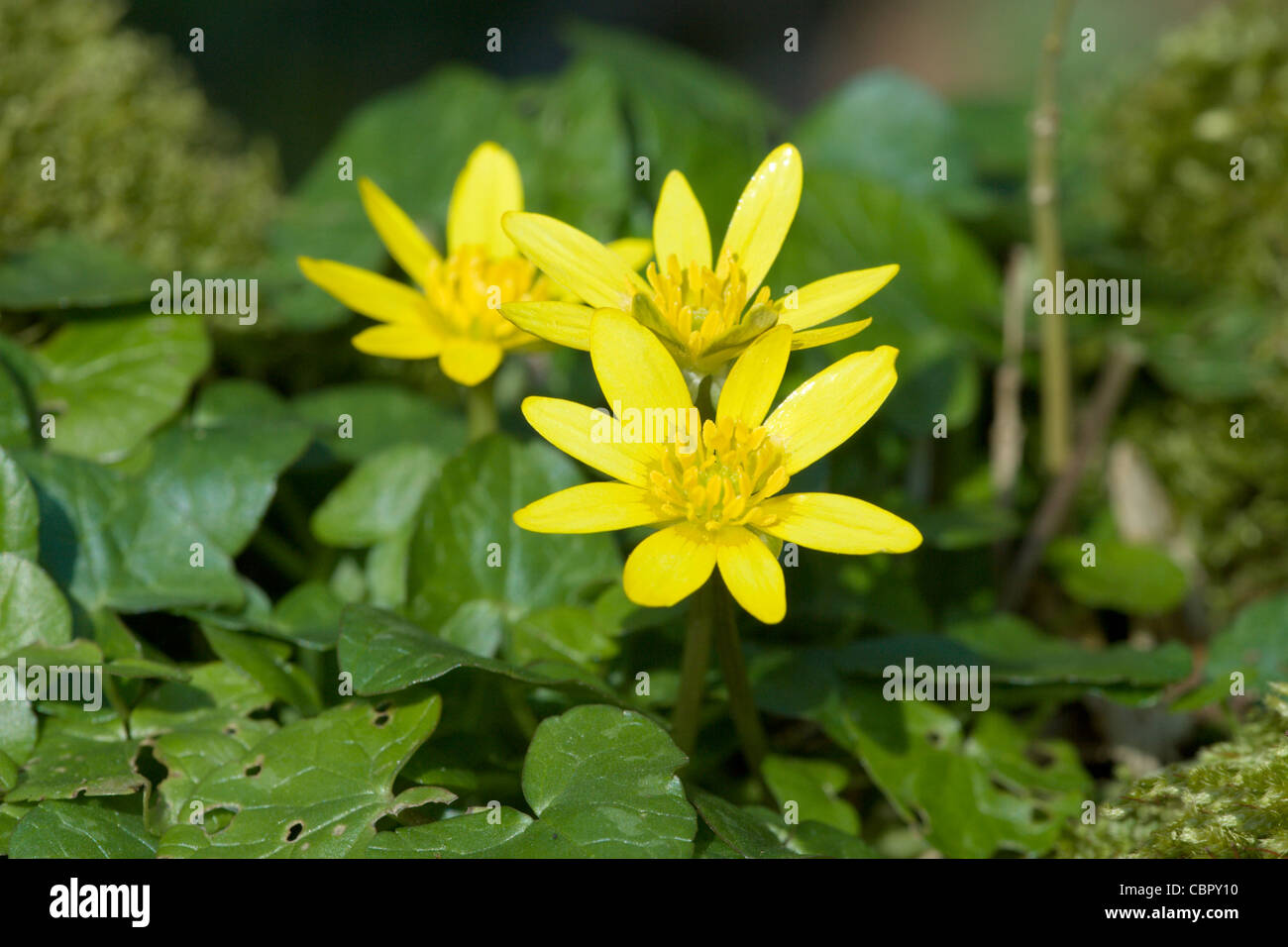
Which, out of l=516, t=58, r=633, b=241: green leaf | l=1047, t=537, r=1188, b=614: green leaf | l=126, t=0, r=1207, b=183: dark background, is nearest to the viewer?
l=1047, t=537, r=1188, b=614: green leaf

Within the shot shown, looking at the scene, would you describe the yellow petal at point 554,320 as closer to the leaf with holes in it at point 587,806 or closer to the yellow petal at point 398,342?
the yellow petal at point 398,342

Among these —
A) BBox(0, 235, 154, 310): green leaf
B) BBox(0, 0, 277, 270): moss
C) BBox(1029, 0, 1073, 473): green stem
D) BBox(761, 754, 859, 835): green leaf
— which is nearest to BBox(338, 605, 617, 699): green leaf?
BBox(761, 754, 859, 835): green leaf

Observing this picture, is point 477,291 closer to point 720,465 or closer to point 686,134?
point 720,465

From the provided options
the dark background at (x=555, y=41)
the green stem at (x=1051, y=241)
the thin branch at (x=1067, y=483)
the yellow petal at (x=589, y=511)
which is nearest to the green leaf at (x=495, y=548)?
the yellow petal at (x=589, y=511)

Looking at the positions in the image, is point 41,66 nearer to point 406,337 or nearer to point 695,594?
point 406,337

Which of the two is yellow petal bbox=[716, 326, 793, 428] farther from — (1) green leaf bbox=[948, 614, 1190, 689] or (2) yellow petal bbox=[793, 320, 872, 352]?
(1) green leaf bbox=[948, 614, 1190, 689]
